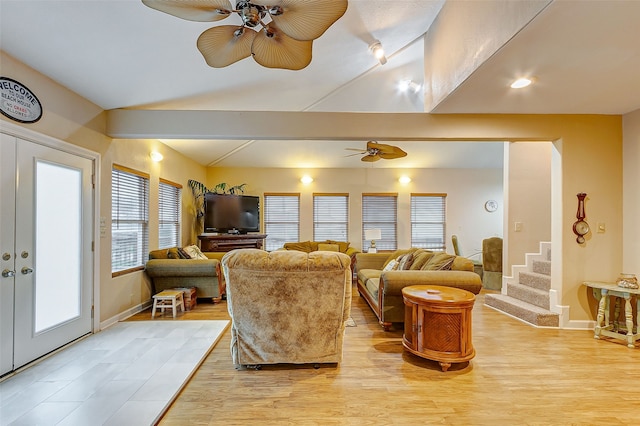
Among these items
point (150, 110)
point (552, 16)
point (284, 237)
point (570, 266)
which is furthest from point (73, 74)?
point (570, 266)

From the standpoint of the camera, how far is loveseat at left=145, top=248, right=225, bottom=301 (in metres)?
4.36

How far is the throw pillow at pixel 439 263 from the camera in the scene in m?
3.53

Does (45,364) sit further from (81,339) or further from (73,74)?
(73,74)

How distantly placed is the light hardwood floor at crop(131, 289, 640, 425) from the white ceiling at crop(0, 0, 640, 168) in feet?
8.57

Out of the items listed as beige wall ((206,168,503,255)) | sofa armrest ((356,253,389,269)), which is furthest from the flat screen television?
sofa armrest ((356,253,389,269))

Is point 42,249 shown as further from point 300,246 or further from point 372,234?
point 372,234

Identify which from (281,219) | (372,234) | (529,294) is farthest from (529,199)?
(281,219)

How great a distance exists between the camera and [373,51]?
3602 mm

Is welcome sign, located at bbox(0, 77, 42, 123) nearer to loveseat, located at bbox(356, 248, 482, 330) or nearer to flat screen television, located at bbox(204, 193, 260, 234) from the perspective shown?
flat screen television, located at bbox(204, 193, 260, 234)

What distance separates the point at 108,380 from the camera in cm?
236

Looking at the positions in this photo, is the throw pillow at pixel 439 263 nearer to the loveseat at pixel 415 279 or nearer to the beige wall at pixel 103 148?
the loveseat at pixel 415 279

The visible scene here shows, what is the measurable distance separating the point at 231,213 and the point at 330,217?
7.80 feet

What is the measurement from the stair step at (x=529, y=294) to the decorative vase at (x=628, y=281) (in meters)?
0.77

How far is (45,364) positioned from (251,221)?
4.13m
